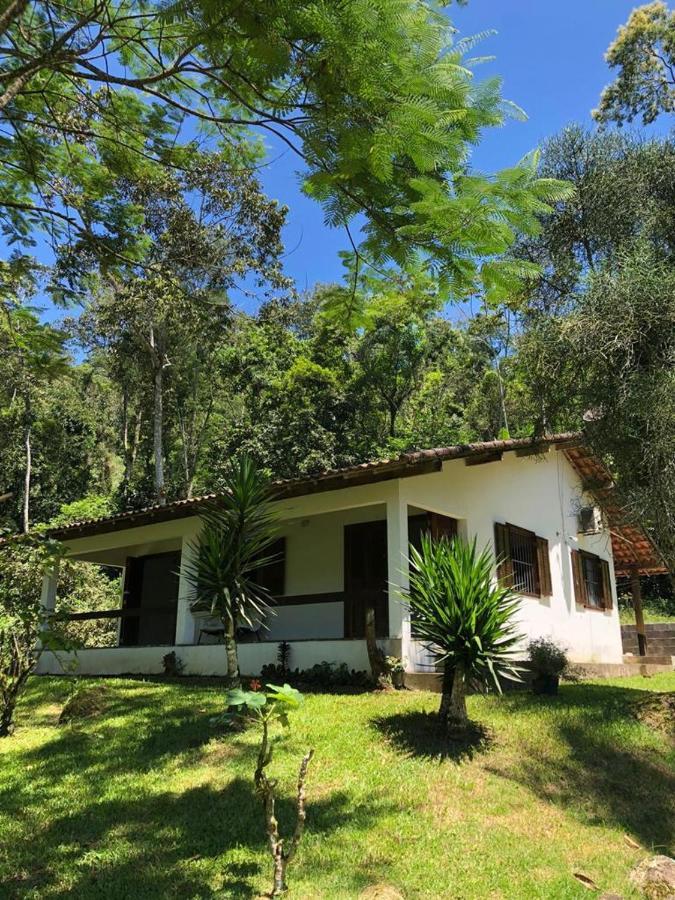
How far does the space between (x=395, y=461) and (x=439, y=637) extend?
2.98 metres

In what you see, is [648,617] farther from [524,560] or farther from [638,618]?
[524,560]

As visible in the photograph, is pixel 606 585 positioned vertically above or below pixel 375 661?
above

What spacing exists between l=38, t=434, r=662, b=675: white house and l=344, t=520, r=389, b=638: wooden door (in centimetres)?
2

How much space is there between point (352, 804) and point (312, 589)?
756 centimetres

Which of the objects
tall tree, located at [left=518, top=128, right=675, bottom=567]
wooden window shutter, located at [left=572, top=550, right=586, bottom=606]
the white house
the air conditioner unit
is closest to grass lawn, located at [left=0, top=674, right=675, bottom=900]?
the white house

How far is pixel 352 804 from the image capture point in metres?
5.29

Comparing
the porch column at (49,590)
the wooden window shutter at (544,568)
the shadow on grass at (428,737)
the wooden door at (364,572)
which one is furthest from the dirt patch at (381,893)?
the porch column at (49,590)

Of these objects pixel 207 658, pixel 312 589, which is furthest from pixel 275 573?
pixel 207 658

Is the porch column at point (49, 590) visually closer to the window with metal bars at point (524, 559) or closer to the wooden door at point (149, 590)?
the wooden door at point (149, 590)

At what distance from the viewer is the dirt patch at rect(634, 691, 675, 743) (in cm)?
727

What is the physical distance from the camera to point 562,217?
11.2 m

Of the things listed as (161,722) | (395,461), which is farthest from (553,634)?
(161,722)

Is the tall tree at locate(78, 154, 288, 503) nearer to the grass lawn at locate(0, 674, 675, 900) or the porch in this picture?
the porch

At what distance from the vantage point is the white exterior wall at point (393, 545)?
1012cm
